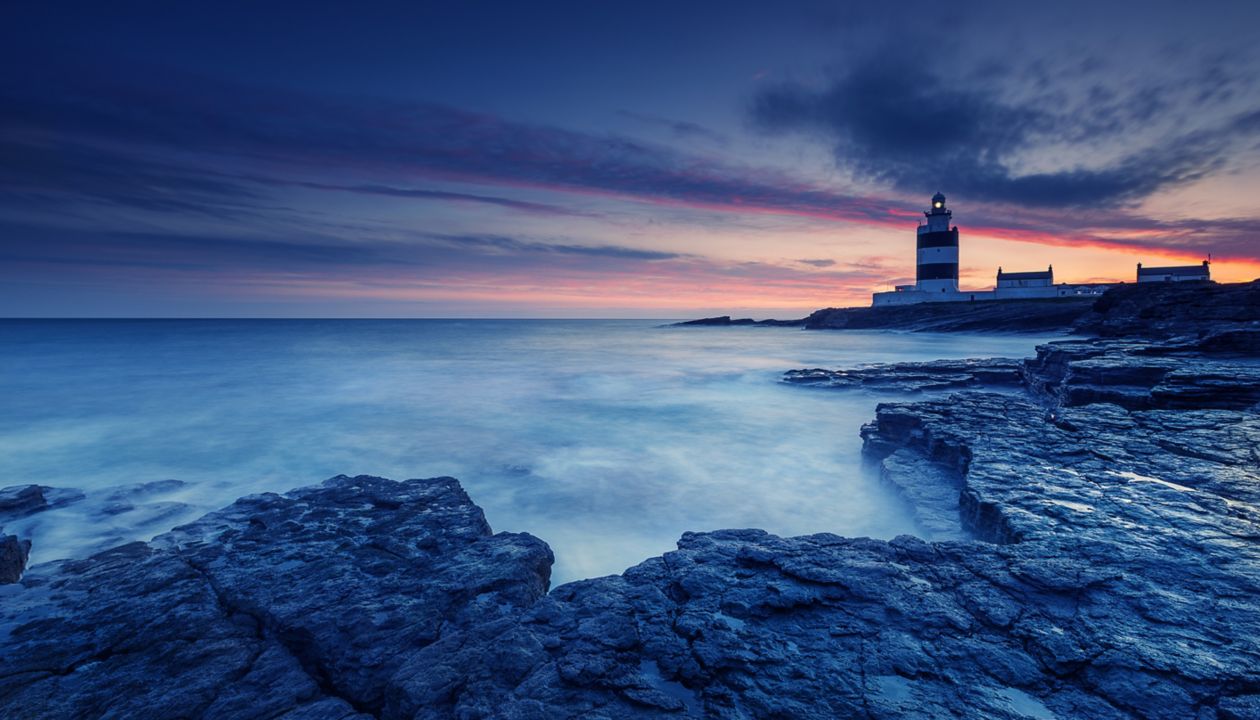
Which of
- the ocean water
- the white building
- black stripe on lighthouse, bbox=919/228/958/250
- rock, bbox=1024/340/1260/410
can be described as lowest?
the ocean water

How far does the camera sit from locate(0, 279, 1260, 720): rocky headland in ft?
7.26

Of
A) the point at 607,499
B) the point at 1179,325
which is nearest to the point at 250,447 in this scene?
the point at 607,499

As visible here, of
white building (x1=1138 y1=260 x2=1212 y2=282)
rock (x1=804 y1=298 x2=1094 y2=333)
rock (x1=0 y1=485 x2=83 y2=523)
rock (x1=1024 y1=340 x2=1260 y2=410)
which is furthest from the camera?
white building (x1=1138 y1=260 x2=1212 y2=282)

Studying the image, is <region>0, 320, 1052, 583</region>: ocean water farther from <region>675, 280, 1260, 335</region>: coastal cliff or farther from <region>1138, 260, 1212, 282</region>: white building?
<region>1138, 260, 1212, 282</region>: white building

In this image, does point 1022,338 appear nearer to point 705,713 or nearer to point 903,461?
point 903,461

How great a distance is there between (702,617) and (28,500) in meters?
8.02

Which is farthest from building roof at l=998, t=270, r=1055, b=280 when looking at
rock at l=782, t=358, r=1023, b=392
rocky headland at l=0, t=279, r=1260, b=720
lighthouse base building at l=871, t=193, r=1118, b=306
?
rocky headland at l=0, t=279, r=1260, b=720

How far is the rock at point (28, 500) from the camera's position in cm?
571

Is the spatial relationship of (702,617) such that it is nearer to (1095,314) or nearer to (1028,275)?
(1095,314)

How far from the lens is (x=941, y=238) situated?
47.5m

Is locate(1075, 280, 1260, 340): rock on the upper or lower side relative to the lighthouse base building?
lower

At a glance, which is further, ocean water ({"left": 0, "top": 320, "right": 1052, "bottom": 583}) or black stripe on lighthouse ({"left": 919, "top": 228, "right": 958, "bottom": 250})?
black stripe on lighthouse ({"left": 919, "top": 228, "right": 958, "bottom": 250})

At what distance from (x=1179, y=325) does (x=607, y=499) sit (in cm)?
2154

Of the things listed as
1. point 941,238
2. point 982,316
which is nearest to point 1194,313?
point 982,316
